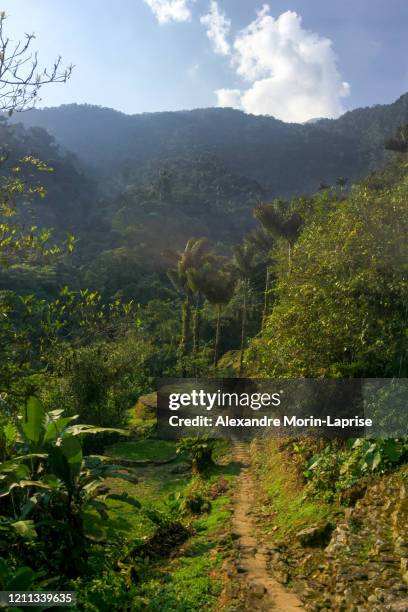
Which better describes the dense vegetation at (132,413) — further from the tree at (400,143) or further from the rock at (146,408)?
the tree at (400,143)

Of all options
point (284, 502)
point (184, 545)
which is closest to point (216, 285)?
point (284, 502)

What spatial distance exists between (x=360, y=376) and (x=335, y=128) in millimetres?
203377

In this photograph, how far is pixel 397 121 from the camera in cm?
14312

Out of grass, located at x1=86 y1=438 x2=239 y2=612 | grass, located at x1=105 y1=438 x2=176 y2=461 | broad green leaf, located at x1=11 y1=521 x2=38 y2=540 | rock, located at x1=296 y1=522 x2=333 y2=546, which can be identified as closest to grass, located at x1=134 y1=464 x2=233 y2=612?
grass, located at x1=86 y1=438 x2=239 y2=612

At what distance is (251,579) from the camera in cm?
666

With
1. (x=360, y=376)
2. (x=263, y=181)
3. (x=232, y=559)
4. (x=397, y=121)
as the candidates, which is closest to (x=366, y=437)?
(x=360, y=376)

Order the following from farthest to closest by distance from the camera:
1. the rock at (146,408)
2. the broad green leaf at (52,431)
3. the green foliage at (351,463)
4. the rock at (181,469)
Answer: the rock at (146,408), the rock at (181,469), the green foliage at (351,463), the broad green leaf at (52,431)

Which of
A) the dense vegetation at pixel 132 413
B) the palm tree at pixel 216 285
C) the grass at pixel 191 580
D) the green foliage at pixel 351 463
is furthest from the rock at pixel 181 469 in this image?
the palm tree at pixel 216 285

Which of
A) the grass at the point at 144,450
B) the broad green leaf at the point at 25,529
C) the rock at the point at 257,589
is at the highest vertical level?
the broad green leaf at the point at 25,529

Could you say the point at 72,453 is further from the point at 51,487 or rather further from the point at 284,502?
the point at 284,502

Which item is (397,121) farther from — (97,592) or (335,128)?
(97,592)

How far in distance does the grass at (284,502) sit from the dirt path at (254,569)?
44cm

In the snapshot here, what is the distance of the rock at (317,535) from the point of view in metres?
7.57

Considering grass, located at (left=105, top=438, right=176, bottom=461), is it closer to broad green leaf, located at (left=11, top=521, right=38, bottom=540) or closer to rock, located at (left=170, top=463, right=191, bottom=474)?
rock, located at (left=170, top=463, right=191, bottom=474)
